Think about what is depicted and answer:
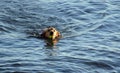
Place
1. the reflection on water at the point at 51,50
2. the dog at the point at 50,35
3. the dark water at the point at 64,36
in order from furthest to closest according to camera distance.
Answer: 1. the dog at the point at 50,35
2. the reflection on water at the point at 51,50
3. the dark water at the point at 64,36

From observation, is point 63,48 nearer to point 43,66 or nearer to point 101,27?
point 43,66

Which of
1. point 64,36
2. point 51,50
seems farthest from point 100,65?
point 64,36

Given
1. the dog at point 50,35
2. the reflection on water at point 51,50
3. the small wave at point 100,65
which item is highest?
the dog at point 50,35

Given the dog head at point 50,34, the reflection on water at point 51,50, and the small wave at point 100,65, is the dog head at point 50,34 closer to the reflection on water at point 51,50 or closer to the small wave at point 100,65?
the reflection on water at point 51,50

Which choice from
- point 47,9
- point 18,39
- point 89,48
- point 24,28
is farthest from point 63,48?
point 47,9

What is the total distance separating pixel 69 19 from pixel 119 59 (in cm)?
525

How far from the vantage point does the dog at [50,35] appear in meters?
16.4

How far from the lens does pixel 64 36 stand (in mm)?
17078

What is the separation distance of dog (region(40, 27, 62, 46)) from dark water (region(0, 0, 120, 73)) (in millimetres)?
339

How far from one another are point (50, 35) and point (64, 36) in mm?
712

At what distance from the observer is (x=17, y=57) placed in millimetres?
13922

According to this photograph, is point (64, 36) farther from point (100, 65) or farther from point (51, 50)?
point (100, 65)

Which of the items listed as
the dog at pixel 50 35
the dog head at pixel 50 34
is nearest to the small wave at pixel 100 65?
the dog at pixel 50 35

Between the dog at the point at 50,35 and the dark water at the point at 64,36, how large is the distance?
34 cm
